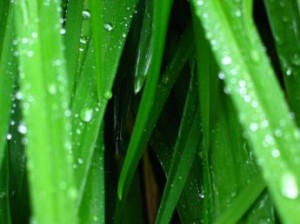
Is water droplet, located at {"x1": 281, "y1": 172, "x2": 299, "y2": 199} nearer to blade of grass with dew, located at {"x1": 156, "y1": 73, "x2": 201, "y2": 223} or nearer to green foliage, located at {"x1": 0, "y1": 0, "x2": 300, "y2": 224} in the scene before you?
green foliage, located at {"x1": 0, "y1": 0, "x2": 300, "y2": 224}

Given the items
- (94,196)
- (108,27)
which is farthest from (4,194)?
(108,27)

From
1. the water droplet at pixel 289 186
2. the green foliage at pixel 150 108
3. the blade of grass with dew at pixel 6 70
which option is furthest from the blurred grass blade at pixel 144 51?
the water droplet at pixel 289 186

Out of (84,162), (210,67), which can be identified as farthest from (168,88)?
(84,162)

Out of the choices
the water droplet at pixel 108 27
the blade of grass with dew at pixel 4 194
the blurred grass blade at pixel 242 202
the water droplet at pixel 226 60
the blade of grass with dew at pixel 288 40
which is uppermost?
the water droplet at pixel 108 27

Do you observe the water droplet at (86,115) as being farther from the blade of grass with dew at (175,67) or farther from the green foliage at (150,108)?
the blade of grass with dew at (175,67)

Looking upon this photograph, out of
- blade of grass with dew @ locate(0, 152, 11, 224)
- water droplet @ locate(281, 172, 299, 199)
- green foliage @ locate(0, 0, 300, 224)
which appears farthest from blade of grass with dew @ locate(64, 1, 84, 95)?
water droplet @ locate(281, 172, 299, 199)
